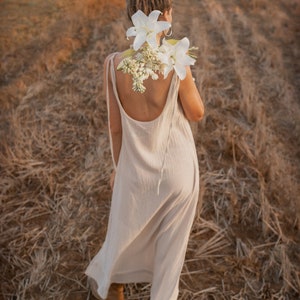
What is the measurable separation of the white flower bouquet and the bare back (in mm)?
254

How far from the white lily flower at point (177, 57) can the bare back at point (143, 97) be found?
26 cm

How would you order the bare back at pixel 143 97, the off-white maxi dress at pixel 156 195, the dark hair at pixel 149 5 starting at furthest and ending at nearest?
the off-white maxi dress at pixel 156 195, the bare back at pixel 143 97, the dark hair at pixel 149 5

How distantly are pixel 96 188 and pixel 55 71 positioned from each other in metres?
2.58

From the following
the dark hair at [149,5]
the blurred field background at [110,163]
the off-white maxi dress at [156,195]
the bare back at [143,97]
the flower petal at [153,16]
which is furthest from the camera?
the blurred field background at [110,163]

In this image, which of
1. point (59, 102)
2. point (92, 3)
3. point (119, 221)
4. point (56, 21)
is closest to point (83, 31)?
point (56, 21)

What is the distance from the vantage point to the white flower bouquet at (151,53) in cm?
141

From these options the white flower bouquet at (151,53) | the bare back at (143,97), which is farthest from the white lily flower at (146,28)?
the bare back at (143,97)

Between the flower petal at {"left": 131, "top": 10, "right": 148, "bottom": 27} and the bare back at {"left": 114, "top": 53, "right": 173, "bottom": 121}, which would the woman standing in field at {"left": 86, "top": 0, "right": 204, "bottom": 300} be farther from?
the flower petal at {"left": 131, "top": 10, "right": 148, "bottom": 27}

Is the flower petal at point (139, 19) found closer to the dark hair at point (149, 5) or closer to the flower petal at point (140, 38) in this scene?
the flower petal at point (140, 38)

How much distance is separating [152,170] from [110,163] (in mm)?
1855

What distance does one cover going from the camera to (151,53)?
4.78ft

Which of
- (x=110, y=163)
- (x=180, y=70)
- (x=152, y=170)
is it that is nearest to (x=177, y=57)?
(x=180, y=70)

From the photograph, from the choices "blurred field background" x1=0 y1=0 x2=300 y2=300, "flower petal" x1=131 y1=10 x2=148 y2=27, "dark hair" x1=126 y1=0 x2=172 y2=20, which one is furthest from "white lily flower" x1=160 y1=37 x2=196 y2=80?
"blurred field background" x1=0 y1=0 x2=300 y2=300

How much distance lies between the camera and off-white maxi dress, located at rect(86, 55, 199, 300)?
6.26 ft
